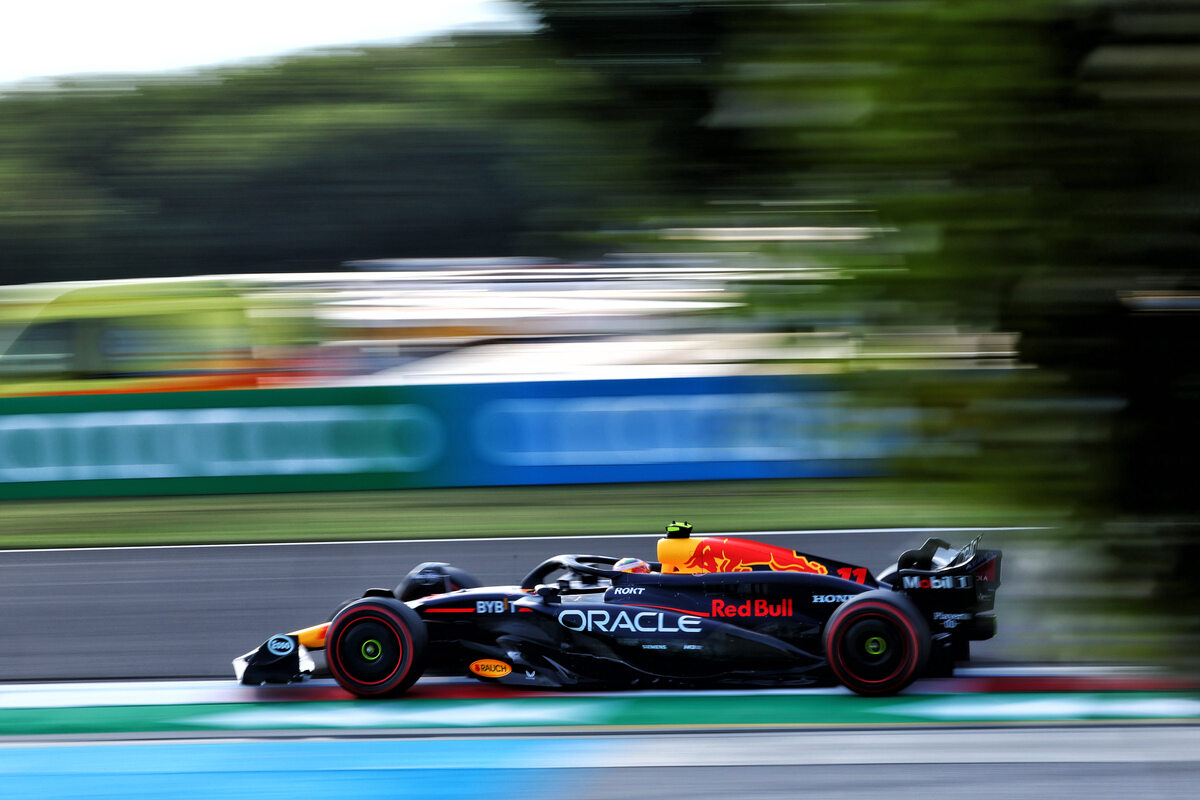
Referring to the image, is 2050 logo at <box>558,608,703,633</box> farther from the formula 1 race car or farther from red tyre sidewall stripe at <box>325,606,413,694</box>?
red tyre sidewall stripe at <box>325,606,413,694</box>

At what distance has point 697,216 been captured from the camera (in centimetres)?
135

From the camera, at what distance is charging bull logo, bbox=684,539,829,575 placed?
4.89 metres

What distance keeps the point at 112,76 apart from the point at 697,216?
74.8ft

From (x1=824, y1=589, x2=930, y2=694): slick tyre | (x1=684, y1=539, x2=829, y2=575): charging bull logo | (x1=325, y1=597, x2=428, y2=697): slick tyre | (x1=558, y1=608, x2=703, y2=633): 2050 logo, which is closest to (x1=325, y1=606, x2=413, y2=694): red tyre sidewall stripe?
(x1=325, y1=597, x2=428, y2=697): slick tyre

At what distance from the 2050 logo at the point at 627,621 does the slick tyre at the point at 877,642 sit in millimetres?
553

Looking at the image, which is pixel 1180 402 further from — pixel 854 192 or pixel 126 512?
pixel 126 512

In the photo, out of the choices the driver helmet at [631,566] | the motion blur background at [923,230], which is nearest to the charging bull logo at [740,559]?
the driver helmet at [631,566]

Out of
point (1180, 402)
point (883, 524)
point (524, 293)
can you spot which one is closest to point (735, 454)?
point (883, 524)

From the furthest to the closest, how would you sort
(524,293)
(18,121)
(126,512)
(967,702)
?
1. (18,121)
2. (524,293)
3. (126,512)
4. (967,702)

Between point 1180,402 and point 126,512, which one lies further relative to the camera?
point 126,512

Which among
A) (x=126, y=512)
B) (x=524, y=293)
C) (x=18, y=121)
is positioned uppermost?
(x=18, y=121)

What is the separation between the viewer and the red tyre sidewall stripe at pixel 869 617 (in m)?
4.65

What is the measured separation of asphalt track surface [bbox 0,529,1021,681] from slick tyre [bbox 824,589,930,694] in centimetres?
83

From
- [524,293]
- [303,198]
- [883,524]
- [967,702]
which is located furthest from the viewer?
[303,198]
